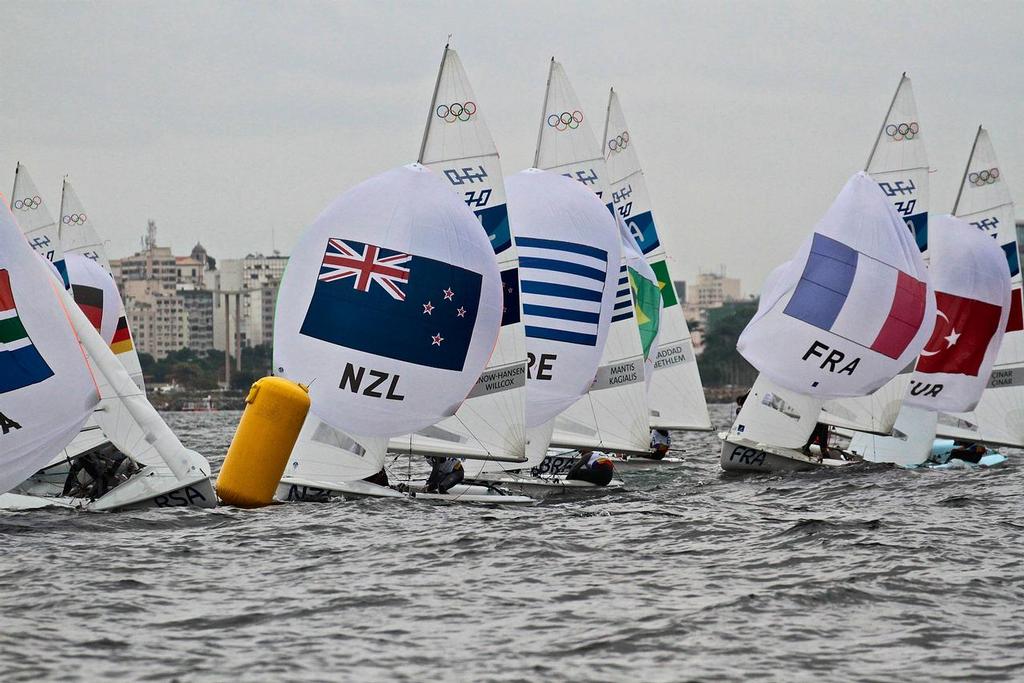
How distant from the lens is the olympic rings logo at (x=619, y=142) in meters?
29.3

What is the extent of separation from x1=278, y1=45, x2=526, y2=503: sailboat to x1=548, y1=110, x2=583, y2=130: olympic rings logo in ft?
17.2

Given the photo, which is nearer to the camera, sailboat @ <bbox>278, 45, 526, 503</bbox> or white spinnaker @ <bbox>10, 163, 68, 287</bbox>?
sailboat @ <bbox>278, 45, 526, 503</bbox>

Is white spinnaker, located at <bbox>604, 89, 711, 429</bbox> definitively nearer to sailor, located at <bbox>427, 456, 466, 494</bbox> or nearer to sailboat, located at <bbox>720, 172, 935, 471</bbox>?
sailboat, located at <bbox>720, 172, 935, 471</bbox>

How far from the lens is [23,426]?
14727mm

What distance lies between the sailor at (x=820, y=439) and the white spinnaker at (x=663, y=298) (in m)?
5.77

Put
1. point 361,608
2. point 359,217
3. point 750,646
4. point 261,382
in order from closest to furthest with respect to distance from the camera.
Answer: point 750,646
point 361,608
point 261,382
point 359,217

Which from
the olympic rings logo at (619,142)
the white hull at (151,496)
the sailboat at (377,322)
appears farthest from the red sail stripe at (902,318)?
the white hull at (151,496)

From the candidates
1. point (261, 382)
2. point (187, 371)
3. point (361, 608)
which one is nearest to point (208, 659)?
point (361, 608)

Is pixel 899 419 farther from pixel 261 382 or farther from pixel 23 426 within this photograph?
pixel 23 426

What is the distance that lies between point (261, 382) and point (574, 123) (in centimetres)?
1003

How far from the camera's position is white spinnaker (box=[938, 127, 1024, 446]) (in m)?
26.8

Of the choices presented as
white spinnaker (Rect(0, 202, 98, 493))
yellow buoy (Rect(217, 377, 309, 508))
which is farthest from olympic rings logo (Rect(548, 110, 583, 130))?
white spinnaker (Rect(0, 202, 98, 493))

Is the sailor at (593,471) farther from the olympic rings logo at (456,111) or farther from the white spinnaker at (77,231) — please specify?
the white spinnaker at (77,231)

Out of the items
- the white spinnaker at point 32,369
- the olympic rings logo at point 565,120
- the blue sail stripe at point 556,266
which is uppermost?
the olympic rings logo at point 565,120
